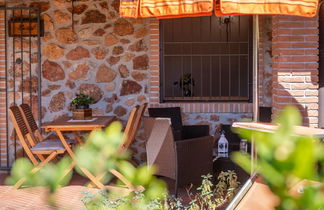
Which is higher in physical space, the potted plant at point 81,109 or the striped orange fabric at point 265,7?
the striped orange fabric at point 265,7

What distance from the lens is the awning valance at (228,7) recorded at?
2920 mm

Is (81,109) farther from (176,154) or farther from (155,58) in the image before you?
(176,154)

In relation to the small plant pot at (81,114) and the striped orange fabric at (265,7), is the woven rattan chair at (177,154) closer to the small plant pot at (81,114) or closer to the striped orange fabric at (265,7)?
the small plant pot at (81,114)

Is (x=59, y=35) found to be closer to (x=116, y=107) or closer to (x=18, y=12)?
(x=18, y=12)

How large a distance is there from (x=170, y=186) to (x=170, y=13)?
2.17 m

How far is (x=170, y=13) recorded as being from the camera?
3.05 m

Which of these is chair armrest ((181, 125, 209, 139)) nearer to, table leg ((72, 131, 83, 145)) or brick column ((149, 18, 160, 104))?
brick column ((149, 18, 160, 104))

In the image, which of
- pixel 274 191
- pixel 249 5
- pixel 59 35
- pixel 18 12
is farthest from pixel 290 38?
pixel 274 191

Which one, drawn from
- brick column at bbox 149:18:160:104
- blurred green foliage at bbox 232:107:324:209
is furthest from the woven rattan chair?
blurred green foliage at bbox 232:107:324:209

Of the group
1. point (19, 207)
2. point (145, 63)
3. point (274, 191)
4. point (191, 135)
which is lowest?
point (19, 207)

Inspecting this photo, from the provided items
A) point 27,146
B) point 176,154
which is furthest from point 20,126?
point 176,154

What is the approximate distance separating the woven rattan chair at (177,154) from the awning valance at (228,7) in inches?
47.0

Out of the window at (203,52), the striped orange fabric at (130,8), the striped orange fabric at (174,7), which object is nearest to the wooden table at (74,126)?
the striped orange fabric at (130,8)

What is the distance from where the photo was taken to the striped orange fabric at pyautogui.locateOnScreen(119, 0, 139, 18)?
3.17 meters
